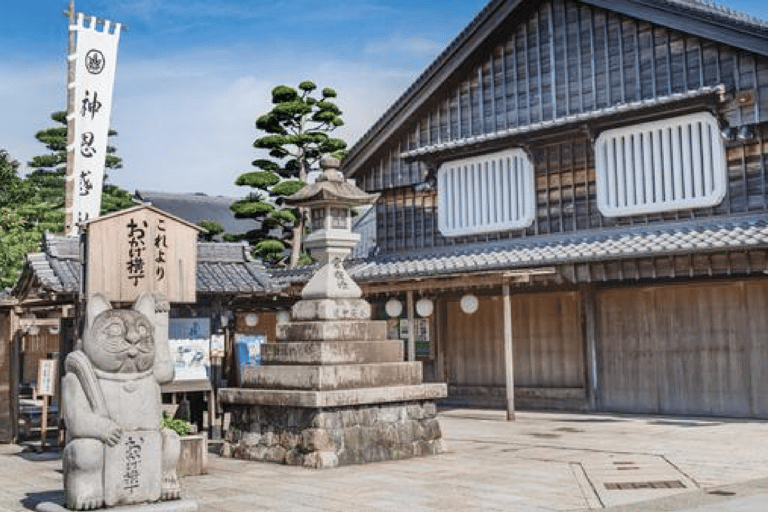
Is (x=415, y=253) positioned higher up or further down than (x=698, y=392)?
higher up

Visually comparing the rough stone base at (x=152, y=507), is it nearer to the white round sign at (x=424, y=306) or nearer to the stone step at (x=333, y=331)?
the stone step at (x=333, y=331)

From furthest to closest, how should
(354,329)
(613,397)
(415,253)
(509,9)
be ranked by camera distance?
(415,253) < (509,9) < (613,397) < (354,329)

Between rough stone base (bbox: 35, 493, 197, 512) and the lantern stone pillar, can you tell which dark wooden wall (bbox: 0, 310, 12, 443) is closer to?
the lantern stone pillar

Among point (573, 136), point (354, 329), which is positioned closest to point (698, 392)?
point (573, 136)

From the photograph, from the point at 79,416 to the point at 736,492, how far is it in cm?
666

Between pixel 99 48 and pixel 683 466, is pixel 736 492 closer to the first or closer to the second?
pixel 683 466

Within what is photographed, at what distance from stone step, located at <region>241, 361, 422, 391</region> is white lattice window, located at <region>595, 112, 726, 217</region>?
722cm

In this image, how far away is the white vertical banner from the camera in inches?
731

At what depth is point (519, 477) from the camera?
10.4 meters

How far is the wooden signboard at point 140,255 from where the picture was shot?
12.5 meters

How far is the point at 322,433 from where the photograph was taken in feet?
38.9

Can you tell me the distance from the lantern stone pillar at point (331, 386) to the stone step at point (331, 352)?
0.6 inches

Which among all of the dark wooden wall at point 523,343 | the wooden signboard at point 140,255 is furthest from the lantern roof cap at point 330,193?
the dark wooden wall at point 523,343

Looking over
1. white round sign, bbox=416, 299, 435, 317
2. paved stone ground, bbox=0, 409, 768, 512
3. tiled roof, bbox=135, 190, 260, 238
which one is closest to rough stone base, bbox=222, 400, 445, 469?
paved stone ground, bbox=0, 409, 768, 512
